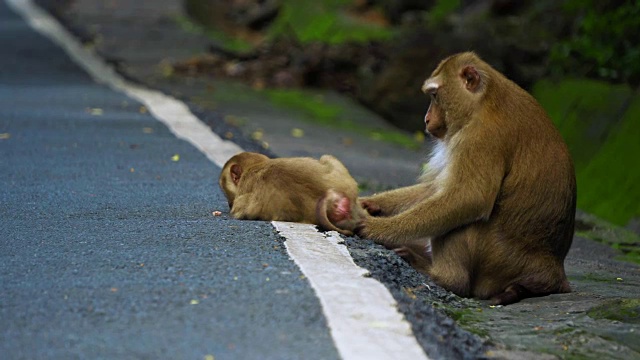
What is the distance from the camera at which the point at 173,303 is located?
4.93 meters

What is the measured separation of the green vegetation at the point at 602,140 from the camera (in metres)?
10.4

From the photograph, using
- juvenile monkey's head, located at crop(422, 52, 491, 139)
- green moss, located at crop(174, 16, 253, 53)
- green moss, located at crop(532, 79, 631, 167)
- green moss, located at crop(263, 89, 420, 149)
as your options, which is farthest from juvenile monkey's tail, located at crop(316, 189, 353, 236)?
green moss, located at crop(174, 16, 253, 53)

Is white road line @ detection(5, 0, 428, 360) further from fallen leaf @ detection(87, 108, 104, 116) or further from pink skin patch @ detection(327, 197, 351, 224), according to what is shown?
fallen leaf @ detection(87, 108, 104, 116)

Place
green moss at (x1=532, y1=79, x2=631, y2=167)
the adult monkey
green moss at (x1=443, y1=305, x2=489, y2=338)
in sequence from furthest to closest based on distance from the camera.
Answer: green moss at (x1=532, y1=79, x2=631, y2=167) < the adult monkey < green moss at (x1=443, y1=305, x2=489, y2=338)

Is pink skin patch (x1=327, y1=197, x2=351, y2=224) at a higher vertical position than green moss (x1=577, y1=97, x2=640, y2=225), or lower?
higher

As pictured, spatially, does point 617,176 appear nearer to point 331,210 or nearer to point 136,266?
point 331,210

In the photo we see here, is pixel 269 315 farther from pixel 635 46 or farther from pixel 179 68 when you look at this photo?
pixel 179 68

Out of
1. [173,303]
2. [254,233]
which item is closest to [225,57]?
[254,233]

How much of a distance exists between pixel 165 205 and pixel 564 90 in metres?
6.83

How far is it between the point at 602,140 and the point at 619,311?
583cm

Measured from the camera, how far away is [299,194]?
6.66 m

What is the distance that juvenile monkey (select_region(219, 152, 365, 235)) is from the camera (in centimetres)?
657

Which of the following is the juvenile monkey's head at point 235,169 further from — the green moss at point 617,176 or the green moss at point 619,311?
the green moss at point 617,176

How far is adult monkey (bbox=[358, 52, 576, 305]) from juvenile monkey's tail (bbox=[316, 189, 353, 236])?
0.49 feet
